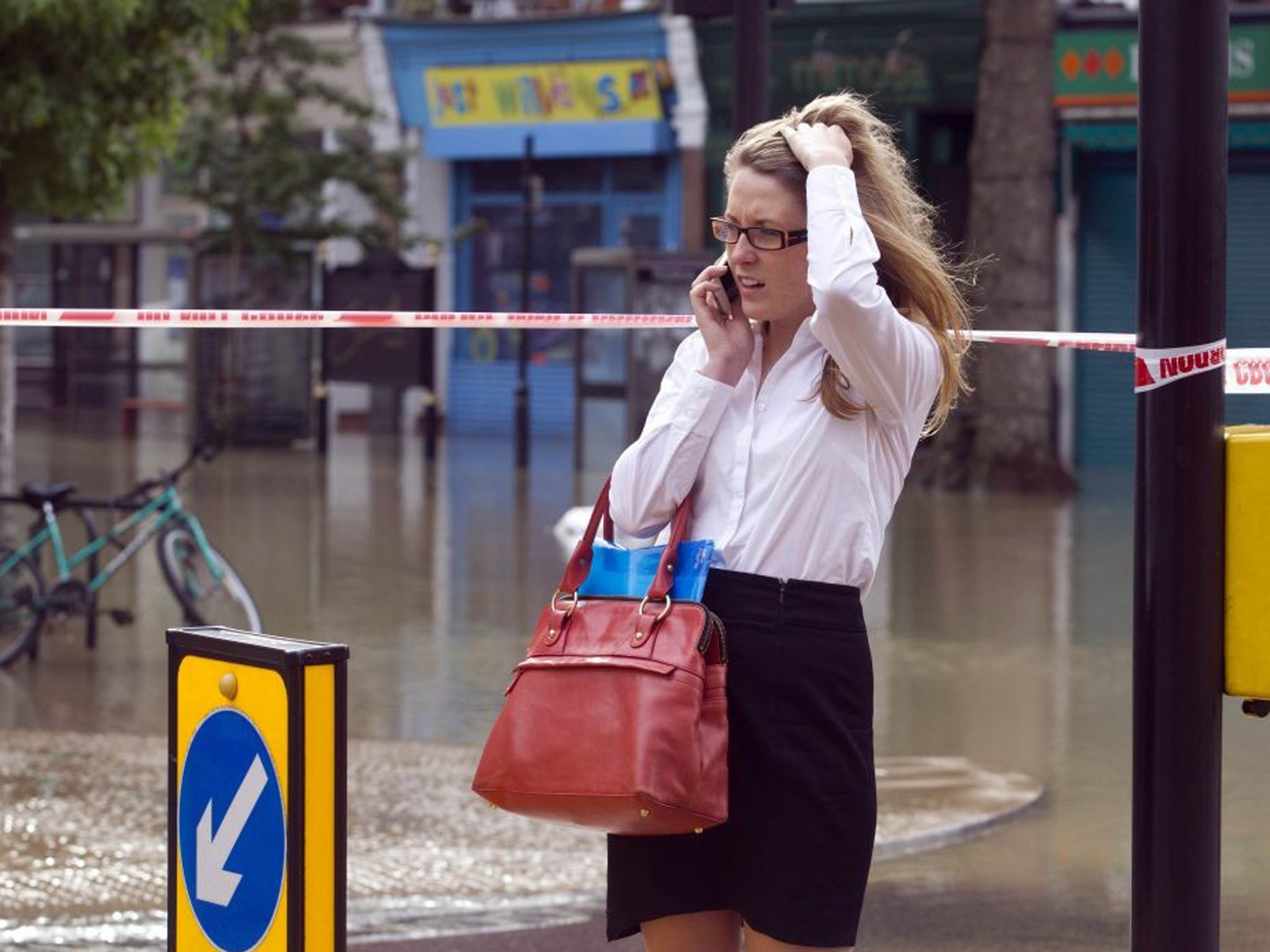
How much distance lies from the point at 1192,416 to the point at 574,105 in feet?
80.6

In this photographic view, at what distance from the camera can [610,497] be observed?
11.6 ft

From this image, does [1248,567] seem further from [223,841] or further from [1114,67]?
[1114,67]

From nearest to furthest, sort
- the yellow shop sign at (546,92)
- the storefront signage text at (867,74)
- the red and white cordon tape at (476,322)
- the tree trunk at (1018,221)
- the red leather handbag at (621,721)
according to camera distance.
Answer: the red leather handbag at (621,721) → the red and white cordon tape at (476,322) → the tree trunk at (1018,221) → the storefront signage text at (867,74) → the yellow shop sign at (546,92)

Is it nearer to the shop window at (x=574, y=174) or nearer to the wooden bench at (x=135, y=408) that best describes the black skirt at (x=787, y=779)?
the wooden bench at (x=135, y=408)

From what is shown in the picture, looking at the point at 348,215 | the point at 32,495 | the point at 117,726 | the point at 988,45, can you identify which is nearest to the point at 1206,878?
the point at 117,726

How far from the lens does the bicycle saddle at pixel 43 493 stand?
970cm

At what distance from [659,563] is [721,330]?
39cm

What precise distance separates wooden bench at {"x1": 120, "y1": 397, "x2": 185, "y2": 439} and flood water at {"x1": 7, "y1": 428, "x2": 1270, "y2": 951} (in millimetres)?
5271

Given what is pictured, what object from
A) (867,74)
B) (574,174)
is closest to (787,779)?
(867,74)

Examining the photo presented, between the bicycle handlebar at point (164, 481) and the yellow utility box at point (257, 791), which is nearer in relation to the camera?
the yellow utility box at point (257, 791)

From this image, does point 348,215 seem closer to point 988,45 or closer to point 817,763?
point 988,45

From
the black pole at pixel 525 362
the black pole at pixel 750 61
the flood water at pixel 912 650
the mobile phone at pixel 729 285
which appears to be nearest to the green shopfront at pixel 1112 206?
the flood water at pixel 912 650

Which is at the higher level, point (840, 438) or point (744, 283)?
point (744, 283)

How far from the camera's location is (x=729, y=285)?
140 inches
